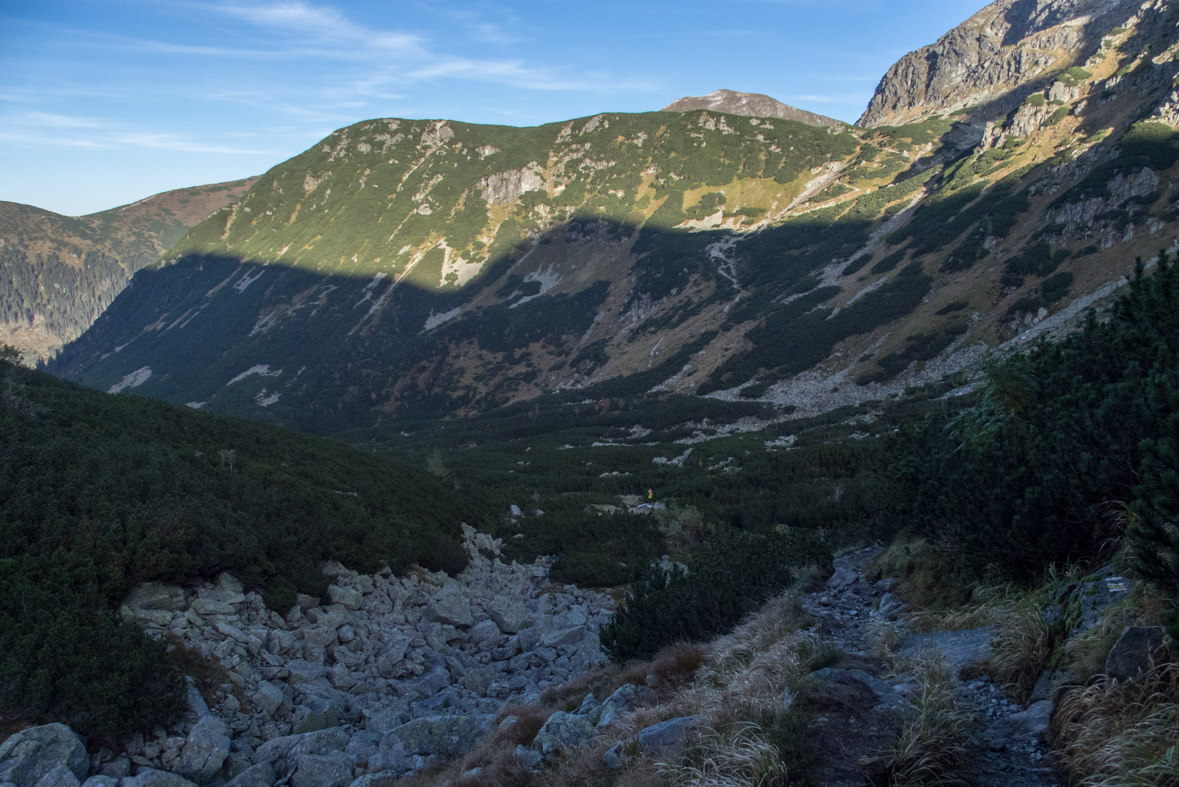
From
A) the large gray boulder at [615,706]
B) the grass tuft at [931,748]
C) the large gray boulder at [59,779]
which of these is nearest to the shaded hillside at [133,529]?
the large gray boulder at [59,779]

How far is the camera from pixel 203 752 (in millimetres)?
6137

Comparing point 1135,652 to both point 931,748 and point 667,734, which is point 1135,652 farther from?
point 667,734

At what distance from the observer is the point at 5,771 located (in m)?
5.16

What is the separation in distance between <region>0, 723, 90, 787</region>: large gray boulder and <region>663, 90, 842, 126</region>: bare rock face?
6390 inches

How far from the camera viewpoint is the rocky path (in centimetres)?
328

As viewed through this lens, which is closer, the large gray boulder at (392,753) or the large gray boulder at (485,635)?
the large gray boulder at (392,753)

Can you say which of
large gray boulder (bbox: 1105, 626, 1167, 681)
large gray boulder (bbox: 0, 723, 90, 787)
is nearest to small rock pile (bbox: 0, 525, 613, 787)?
large gray boulder (bbox: 0, 723, 90, 787)

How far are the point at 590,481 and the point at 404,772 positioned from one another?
2295cm

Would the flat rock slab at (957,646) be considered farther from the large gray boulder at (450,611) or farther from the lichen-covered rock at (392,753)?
the large gray boulder at (450,611)

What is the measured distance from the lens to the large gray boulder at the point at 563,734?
5004 mm

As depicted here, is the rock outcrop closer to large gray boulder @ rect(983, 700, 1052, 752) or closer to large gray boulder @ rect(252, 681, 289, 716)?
large gray boulder @ rect(252, 681, 289, 716)

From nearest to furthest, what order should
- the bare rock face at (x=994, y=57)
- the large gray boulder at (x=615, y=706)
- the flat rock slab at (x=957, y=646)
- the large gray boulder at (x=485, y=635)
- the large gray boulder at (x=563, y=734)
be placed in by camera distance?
the flat rock slab at (x=957, y=646) → the large gray boulder at (x=563, y=734) → the large gray boulder at (x=615, y=706) → the large gray boulder at (x=485, y=635) → the bare rock face at (x=994, y=57)

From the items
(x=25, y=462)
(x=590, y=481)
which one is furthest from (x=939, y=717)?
(x=590, y=481)

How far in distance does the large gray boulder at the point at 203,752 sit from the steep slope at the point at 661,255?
37.6 m
